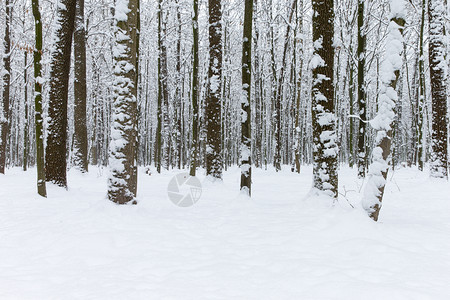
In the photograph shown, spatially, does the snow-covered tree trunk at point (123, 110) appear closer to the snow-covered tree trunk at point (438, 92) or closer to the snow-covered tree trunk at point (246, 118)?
the snow-covered tree trunk at point (246, 118)

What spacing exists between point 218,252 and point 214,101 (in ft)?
20.4

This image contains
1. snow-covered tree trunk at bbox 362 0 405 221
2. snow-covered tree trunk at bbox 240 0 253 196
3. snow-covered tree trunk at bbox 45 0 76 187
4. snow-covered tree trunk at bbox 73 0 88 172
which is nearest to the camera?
snow-covered tree trunk at bbox 362 0 405 221

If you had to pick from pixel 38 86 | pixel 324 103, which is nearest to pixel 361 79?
pixel 324 103

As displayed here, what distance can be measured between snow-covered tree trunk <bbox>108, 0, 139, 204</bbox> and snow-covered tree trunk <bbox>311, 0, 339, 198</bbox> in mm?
3486

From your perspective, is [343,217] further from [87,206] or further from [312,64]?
[87,206]

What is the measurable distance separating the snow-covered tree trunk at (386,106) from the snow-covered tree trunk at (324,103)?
0.90 meters

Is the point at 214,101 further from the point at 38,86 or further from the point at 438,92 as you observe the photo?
the point at 438,92

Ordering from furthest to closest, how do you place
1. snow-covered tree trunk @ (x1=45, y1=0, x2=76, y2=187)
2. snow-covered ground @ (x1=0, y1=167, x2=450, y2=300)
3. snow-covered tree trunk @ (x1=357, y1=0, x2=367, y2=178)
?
snow-covered tree trunk @ (x1=357, y1=0, x2=367, y2=178)
snow-covered tree trunk @ (x1=45, y1=0, x2=76, y2=187)
snow-covered ground @ (x1=0, y1=167, x2=450, y2=300)

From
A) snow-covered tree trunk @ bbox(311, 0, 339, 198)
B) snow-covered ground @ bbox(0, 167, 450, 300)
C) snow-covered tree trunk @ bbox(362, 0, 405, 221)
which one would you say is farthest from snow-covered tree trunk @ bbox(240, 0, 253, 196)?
snow-covered tree trunk @ bbox(362, 0, 405, 221)

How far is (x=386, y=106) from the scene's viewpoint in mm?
4371

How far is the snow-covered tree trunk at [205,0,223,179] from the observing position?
9.00 meters

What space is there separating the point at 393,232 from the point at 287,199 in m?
3.13

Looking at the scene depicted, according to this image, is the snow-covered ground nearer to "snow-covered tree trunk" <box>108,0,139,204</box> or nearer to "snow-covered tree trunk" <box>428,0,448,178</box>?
"snow-covered tree trunk" <box>108,0,139,204</box>

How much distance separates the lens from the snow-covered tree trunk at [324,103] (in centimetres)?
537
